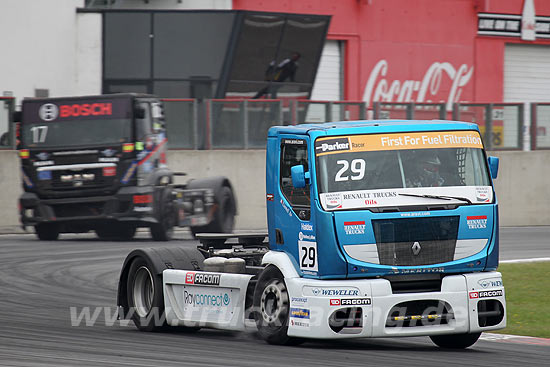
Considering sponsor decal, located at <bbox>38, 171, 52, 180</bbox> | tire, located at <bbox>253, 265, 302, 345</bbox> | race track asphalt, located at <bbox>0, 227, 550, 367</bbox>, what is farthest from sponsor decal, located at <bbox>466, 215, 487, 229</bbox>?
sponsor decal, located at <bbox>38, 171, 52, 180</bbox>

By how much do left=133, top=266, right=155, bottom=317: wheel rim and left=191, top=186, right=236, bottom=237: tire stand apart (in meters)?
11.9

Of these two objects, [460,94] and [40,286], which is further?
[460,94]

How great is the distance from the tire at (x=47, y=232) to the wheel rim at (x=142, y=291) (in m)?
11.2

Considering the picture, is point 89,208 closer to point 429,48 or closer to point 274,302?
point 274,302

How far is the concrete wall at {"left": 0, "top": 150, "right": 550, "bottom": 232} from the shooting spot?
2552 centimetres

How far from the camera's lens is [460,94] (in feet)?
131

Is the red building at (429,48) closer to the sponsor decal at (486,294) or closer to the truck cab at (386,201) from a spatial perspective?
the truck cab at (386,201)

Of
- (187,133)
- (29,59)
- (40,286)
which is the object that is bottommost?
(40,286)

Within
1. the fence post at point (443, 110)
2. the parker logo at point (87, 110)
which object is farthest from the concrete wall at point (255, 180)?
the parker logo at point (87, 110)

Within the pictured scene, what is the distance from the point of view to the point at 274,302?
1015 cm

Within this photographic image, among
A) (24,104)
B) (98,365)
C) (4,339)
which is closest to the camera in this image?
(98,365)

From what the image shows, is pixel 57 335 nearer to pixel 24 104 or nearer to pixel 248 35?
pixel 24 104

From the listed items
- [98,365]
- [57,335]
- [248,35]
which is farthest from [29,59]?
[98,365]

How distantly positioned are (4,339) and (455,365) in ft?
13.4
